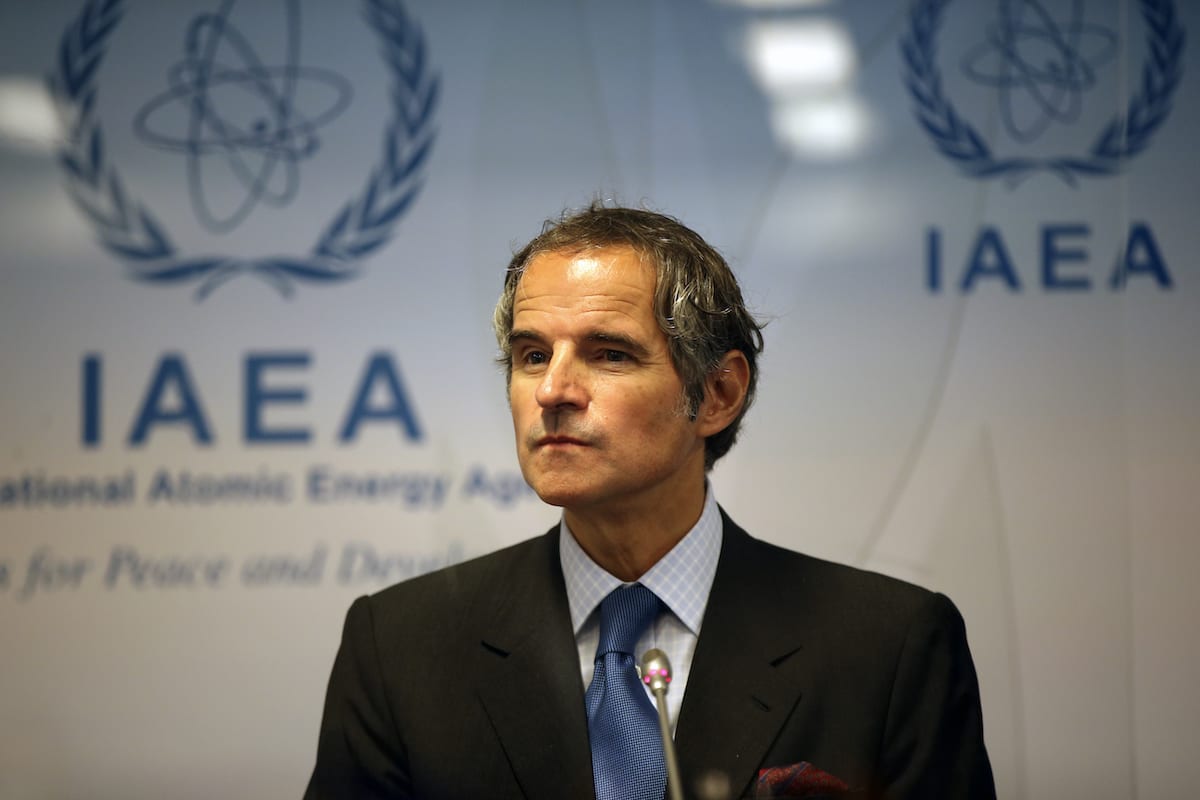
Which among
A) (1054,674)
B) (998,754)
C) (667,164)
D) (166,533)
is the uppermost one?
(667,164)

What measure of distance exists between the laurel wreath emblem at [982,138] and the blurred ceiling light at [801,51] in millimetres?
161

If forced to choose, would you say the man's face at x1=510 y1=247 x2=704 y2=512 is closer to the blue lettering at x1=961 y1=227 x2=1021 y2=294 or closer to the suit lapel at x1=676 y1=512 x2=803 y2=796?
the suit lapel at x1=676 y1=512 x2=803 y2=796

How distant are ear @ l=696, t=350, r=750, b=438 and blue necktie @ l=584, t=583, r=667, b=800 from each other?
1.08 feet

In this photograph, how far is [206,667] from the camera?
2.77m

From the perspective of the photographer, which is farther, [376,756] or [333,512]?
[333,512]

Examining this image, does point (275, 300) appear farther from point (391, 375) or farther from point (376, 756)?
point (376, 756)

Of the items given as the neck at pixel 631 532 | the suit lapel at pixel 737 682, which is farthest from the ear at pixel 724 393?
the suit lapel at pixel 737 682

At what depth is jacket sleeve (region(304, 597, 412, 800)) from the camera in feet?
6.00

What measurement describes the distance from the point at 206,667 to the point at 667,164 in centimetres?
169

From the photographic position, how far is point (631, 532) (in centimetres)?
191

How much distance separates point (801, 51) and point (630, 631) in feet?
5.35

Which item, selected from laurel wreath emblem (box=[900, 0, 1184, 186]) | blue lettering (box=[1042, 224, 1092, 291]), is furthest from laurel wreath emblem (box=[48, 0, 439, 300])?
blue lettering (box=[1042, 224, 1092, 291])

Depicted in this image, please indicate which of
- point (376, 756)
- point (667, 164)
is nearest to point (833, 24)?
point (667, 164)

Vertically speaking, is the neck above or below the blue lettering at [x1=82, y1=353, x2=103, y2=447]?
below
